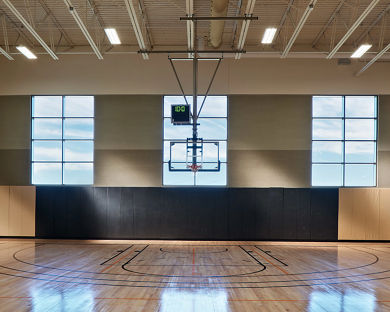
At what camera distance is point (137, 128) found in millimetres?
18594

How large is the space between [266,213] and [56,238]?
30.8 ft

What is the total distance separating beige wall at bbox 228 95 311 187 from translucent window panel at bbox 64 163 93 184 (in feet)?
20.7

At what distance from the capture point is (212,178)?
1845 centimetres

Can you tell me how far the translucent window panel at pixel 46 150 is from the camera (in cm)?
1852

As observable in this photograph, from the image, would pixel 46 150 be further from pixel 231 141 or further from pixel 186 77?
pixel 231 141

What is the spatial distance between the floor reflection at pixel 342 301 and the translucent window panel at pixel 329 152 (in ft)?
31.9

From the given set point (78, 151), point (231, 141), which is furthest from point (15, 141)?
point (231, 141)

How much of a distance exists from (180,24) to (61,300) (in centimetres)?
1180

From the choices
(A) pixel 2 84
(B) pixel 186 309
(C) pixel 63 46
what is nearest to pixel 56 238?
(A) pixel 2 84

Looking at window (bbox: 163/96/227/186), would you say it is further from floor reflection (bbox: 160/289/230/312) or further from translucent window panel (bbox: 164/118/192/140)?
floor reflection (bbox: 160/289/230/312)

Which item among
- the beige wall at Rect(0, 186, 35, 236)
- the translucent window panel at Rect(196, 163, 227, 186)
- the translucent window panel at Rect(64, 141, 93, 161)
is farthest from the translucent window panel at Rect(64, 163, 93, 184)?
the translucent window panel at Rect(196, 163, 227, 186)

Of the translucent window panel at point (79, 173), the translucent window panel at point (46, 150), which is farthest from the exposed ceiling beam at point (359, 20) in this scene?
the translucent window panel at point (46, 150)

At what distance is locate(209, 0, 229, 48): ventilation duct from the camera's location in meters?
12.4

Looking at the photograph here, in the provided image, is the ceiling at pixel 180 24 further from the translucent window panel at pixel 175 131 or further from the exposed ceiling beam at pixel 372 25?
the translucent window panel at pixel 175 131
